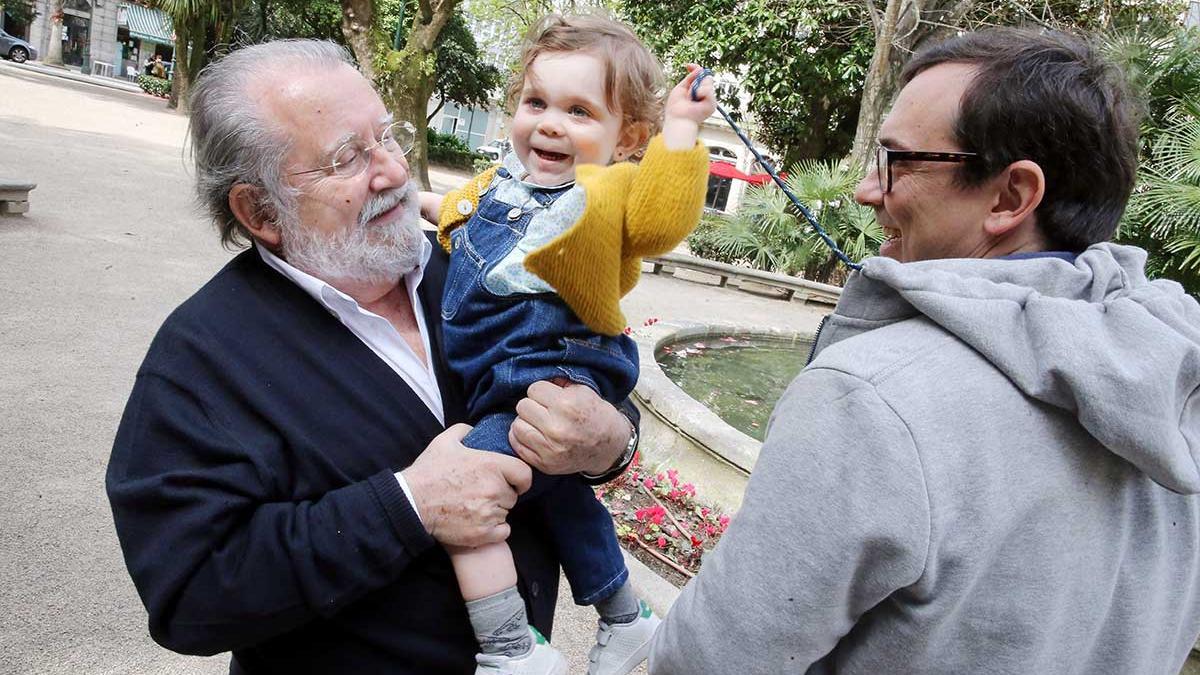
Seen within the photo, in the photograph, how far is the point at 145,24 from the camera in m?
48.9

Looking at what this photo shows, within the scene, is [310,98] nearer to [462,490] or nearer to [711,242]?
[462,490]

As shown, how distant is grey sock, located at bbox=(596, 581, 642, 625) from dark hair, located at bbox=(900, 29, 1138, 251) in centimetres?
128

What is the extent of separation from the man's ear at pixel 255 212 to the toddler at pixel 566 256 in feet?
1.31

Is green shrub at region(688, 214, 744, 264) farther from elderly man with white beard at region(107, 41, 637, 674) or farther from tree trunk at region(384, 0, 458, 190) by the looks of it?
elderly man with white beard at region(107, 41, 637, 674)

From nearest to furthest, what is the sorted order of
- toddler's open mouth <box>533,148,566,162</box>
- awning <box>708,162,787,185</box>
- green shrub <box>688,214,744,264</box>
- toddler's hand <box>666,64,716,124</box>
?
toddler's hand <box>666,64,716,124</box>
toddler's open mouth <box>533,148,566,162</box>
green shrub <box>688,214,744,264</box>
awning <box>708,162,787,185</box>

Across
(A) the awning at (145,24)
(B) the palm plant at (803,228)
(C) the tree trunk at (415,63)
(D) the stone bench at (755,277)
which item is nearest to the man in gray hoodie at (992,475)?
(B) the palm plant at (803,228)

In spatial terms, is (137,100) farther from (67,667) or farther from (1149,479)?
(1149,479)

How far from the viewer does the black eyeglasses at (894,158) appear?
1367 millimetres

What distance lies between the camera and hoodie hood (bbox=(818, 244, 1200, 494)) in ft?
3.32

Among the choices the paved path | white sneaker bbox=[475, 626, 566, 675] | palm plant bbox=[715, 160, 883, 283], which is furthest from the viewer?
palm plant bbox=[715, 160, 883, 283]

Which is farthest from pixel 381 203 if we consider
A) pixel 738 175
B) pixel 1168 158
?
pixel 738 175

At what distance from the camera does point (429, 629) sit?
5.45 feet

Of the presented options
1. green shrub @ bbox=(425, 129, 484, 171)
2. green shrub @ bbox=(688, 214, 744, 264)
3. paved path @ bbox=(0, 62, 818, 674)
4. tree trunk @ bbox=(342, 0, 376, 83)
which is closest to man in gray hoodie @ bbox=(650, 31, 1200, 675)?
paved path @ bbox=(0, 62, 818, 674)

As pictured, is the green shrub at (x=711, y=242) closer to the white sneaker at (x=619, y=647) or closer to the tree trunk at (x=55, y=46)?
the white sneaker at (x=619, y=647)
